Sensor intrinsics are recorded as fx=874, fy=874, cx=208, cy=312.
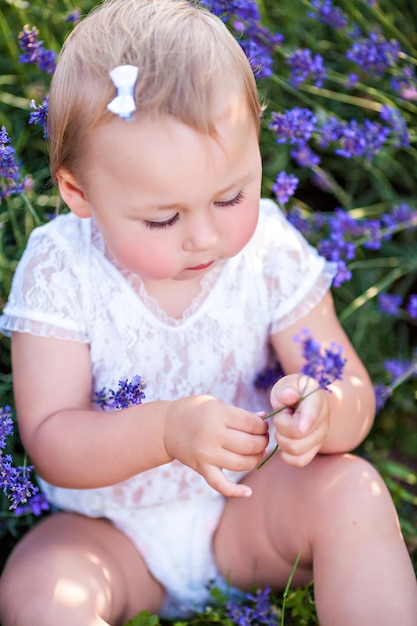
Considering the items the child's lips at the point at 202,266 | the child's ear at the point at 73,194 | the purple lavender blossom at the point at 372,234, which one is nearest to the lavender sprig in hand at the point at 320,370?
the child's lips at the point at 202,266

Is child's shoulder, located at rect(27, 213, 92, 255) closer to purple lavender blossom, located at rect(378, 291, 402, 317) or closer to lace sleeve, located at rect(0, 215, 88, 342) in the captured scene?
lace sleeve, located at rect(0, 215, 88, 342)

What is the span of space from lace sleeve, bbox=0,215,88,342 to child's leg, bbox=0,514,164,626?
1.23 feet

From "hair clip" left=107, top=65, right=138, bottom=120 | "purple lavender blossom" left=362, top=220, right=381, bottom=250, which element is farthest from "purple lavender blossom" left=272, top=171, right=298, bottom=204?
"hair clip" left=107, top=65, right=138, bottom=120

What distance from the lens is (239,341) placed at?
5.65ft

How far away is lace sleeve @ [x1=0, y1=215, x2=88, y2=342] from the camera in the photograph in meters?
1.59

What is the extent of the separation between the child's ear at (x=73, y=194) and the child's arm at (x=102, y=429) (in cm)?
26

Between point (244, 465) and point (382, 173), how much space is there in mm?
1280

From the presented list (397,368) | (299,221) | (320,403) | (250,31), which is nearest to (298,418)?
(320,403)

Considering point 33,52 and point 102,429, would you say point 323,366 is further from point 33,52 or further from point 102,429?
point 33,52

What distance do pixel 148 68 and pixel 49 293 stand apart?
0.50 m

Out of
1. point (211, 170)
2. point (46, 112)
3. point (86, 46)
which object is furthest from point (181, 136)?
point (46, 112)

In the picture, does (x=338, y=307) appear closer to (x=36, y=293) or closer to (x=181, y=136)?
(x=36, y=293)

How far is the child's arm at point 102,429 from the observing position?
1.35 meters

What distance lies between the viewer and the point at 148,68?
1283 mm
